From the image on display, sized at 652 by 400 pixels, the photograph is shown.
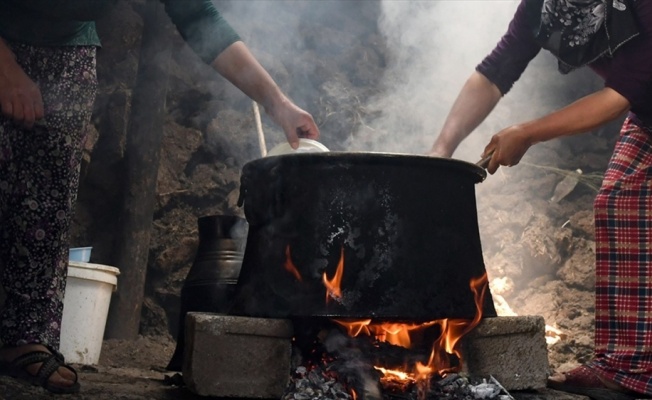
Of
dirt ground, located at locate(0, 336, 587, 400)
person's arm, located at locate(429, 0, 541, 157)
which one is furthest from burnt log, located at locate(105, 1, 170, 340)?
person's arm, located at locate(429, 0, 541, 157)

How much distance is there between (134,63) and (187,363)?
2804 mm

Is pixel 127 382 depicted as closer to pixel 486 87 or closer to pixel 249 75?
pixel 249 75

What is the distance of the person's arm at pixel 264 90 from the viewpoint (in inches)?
132

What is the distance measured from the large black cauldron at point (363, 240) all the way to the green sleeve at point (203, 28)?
1.99ft

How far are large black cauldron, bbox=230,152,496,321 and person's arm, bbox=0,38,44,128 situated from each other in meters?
0.89

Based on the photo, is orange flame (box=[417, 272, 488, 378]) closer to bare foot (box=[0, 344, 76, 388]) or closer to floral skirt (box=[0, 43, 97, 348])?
bare foot (box=[0, 344, 76, 388])

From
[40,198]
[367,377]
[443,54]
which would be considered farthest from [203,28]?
[443,54]

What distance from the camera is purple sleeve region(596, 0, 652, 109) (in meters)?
3.33

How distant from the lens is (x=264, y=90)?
3373mm

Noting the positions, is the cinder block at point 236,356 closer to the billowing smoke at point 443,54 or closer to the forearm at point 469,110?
the forearm at point 469,110

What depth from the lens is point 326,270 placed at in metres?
2.94

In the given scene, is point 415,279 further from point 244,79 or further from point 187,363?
point 244,79

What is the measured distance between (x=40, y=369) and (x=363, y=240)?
1285 mm

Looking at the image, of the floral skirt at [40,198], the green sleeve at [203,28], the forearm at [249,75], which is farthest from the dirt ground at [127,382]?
the green sleeve at [203,28]
